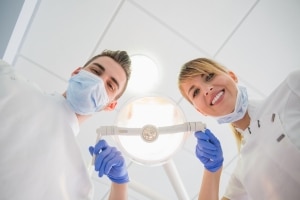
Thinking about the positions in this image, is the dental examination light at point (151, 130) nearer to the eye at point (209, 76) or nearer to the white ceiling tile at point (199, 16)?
the eye at point (209, 76)

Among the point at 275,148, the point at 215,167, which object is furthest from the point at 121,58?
the point at 275,148

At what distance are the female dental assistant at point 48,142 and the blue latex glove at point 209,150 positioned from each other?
1.21 ft

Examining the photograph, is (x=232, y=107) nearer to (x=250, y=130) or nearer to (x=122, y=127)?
(x=250, y=130)

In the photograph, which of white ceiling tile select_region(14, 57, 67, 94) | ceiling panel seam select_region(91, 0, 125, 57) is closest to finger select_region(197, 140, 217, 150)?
ceiling panel seam select_region(91, 0, 125, 57)

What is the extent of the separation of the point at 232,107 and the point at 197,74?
275 mm

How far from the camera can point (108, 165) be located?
107 cm

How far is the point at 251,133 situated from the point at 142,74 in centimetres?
81

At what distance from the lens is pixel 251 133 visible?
127cm

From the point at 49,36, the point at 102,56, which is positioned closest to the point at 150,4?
the point at 102,56

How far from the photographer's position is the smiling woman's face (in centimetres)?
135

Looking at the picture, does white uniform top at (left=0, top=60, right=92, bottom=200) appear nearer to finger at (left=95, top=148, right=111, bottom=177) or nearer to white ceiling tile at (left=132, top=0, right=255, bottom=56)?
finger at (left=95, top=148, right=111, bottom=177)

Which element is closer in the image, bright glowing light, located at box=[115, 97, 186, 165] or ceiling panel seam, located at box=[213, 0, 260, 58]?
bright glowing light, located at box=[115, 97, 186, 165]

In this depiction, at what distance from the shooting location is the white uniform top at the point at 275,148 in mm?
1062

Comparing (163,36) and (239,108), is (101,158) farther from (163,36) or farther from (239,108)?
(163,36)
